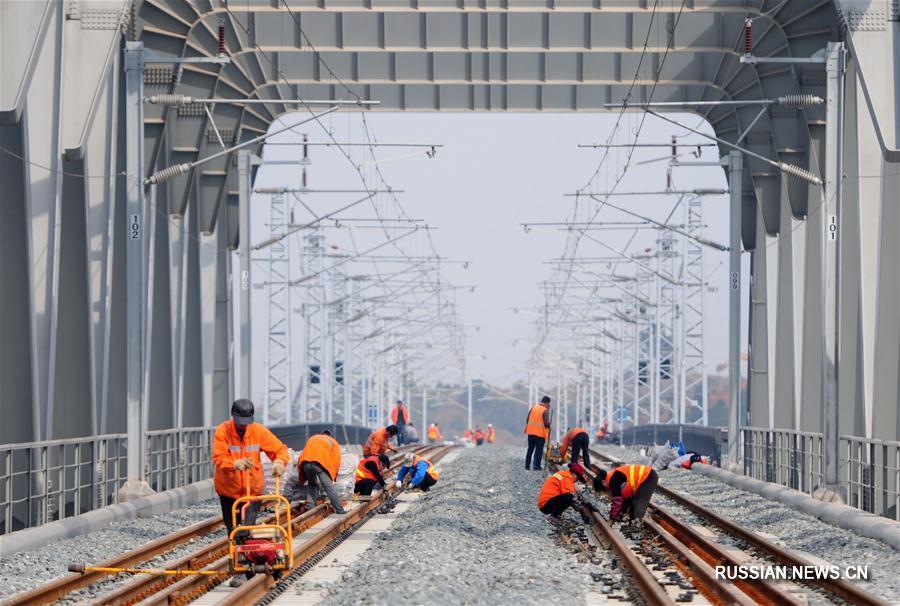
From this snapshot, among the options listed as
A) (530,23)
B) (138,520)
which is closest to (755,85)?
(530,23)

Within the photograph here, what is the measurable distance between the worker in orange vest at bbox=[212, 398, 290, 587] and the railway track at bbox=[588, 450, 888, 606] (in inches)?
128

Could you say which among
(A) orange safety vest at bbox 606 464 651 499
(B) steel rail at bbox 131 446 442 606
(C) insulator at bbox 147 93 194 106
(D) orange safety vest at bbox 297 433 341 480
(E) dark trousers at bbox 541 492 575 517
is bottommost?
(E) dark trousers at bbox 541 492 575 517

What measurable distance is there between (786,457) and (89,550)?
1503cm

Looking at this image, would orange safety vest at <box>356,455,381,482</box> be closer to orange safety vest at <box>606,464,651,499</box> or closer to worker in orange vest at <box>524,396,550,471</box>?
orange safety vest at <box>606,464,651,499</box>

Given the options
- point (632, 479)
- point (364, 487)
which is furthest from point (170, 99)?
point (632, 479)

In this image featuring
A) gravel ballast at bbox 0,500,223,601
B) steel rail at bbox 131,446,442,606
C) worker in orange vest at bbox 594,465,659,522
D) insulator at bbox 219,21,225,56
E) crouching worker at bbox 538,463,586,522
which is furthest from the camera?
insulator at bbox 219,21,225,56

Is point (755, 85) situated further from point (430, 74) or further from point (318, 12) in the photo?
point (318, 12)

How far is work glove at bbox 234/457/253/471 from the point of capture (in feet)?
42.8

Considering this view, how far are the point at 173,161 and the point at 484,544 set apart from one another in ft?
63.6

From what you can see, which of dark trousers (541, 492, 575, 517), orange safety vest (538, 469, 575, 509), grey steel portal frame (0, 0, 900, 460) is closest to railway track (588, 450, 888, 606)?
dark trousers (541, 492, 575, 517)

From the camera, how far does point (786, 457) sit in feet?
94.1

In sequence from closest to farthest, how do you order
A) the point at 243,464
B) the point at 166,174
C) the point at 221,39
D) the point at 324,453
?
the point at 243,464 < the point at 324,453 < the point at 221,39 < the point at 166,174

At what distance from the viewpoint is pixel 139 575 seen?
14.4m

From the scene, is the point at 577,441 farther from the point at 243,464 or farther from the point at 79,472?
the point at 243,464
